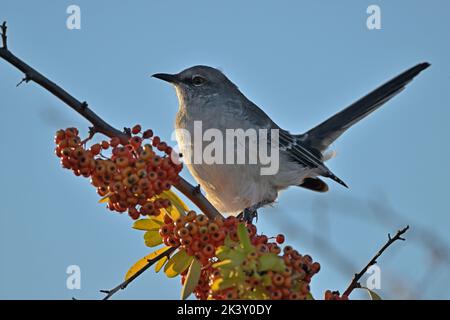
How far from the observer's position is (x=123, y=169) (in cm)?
312

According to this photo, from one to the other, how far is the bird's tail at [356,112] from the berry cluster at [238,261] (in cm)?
338

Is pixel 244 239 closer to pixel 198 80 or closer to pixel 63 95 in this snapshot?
pixel 63 95

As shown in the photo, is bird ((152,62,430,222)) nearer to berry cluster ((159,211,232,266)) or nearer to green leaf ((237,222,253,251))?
berry cluster ((159,211,232,266))

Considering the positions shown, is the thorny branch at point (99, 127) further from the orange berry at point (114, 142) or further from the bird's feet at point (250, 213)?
the bird's feet at point (250, 213)

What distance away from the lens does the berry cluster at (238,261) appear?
2.45 m

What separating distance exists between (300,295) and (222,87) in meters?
3.62

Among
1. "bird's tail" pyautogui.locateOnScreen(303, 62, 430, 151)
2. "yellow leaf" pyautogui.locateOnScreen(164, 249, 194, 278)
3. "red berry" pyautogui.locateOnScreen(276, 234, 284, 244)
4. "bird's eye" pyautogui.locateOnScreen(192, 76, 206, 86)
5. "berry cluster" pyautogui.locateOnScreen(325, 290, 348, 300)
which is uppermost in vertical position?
"bird's eye" pyautogui.locateOnScreen(192, 76, 206, 86)

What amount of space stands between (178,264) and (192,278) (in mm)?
243

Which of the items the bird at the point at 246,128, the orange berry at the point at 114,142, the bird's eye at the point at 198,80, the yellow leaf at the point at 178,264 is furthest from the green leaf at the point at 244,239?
the bird's eye at the point at 198,80

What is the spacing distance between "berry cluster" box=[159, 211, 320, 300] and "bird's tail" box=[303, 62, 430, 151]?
11.1ft

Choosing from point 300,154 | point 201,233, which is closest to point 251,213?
point 300,154

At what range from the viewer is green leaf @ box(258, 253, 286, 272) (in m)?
2.47

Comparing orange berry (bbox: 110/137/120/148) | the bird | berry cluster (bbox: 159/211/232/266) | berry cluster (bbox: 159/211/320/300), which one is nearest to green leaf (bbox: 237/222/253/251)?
berry cluster (bbox: 159/211/320/300)

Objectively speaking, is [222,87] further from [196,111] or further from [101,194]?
[101,194]
